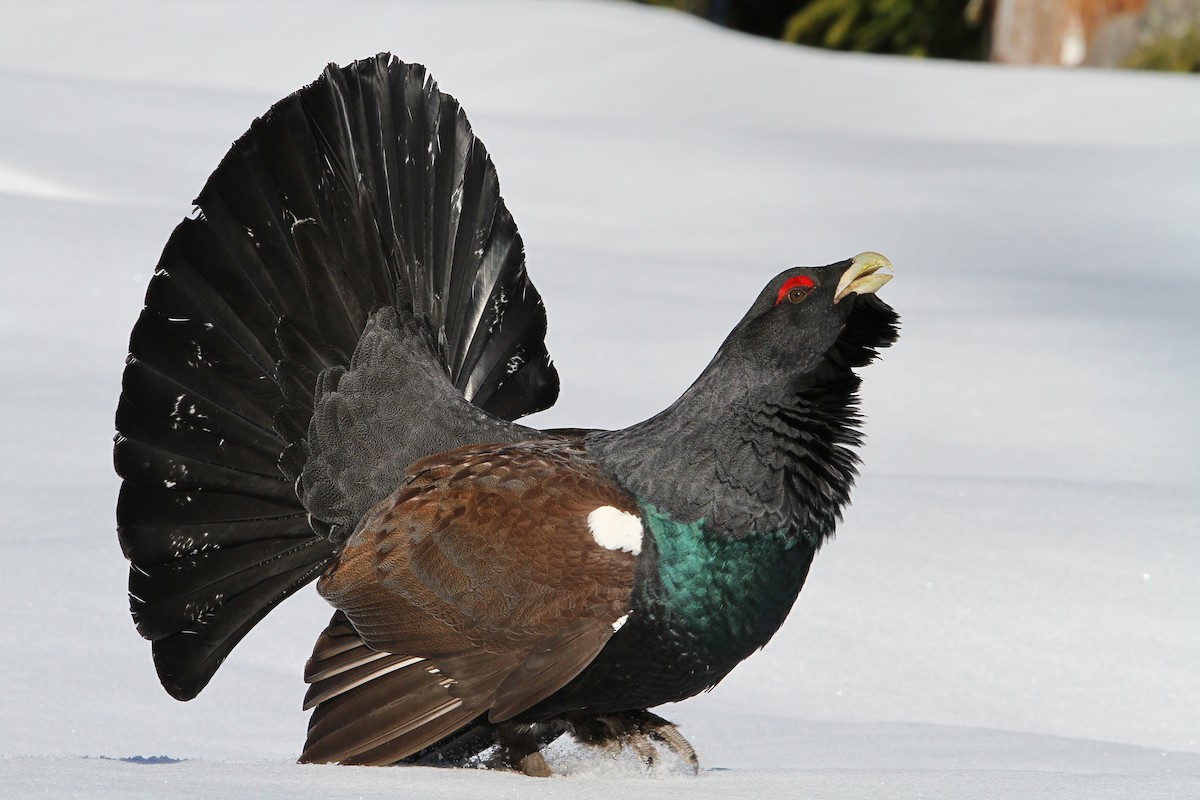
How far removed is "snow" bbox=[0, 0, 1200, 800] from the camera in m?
3.57

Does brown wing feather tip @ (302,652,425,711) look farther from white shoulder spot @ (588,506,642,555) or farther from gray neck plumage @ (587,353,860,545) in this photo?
gray neck plumage @ (587,353,860,545)

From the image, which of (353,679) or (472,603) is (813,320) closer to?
(472,603)

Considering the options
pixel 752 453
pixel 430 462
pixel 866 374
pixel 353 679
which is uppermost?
pixel 752 453

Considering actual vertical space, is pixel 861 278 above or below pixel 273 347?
above

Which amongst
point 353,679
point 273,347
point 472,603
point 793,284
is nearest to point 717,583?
point 472,603

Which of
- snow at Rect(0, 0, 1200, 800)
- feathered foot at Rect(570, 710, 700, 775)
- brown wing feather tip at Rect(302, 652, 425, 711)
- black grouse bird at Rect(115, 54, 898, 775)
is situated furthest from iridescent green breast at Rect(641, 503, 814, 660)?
brown wing feather tip at Rect(302, 652, 425, 711)

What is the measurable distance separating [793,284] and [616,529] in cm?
55

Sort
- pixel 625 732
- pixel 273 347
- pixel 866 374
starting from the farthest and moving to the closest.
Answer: pixel 866 374 → pixel 273 347 → pixel 625 732

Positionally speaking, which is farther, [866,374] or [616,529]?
[866,374]

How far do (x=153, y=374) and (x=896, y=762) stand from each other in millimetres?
1799

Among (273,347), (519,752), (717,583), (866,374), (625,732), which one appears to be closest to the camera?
(717,583)

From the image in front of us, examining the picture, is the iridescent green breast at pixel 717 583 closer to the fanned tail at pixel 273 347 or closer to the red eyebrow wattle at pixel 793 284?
the red eyebrow wattle at pixel 793 284

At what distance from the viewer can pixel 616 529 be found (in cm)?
290

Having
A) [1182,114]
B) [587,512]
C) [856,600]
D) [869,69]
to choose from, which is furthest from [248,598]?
[869,69]
